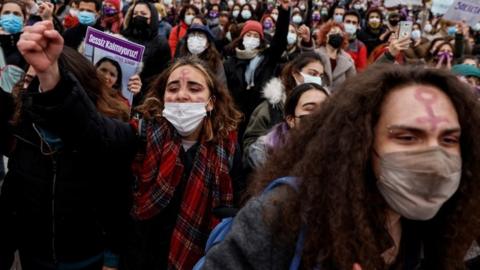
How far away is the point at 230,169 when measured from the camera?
2.68 m

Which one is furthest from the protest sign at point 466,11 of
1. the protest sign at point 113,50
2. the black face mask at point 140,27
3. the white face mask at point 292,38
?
the protest sign at point 113,50

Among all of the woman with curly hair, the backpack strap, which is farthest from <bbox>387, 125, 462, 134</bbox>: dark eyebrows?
the backpack strap

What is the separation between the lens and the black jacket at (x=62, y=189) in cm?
221

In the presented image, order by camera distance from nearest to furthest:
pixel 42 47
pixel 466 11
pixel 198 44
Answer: pixel 42 47 < pixel 198 44 < pixel 466 11

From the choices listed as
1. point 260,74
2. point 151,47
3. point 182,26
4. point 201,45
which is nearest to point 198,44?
point 201,45

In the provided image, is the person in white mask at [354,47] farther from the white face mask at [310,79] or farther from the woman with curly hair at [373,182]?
the woman with curly hair at [373,182]

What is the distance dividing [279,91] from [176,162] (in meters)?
1.61

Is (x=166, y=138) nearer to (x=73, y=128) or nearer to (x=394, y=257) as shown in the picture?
(x=73, y=128)

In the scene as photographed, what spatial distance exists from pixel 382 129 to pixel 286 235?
1.31ft

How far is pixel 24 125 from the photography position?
2.30 metres

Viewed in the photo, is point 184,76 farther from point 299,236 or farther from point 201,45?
point 201,45

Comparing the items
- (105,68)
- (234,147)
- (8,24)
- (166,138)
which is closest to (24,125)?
(166,138)

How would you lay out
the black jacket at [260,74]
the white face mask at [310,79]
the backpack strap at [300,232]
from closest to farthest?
the backpack strap at [300,232], the white face mask at [310,79], the black jacket at [260,74]

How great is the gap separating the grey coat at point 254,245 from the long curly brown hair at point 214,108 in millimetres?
1243
